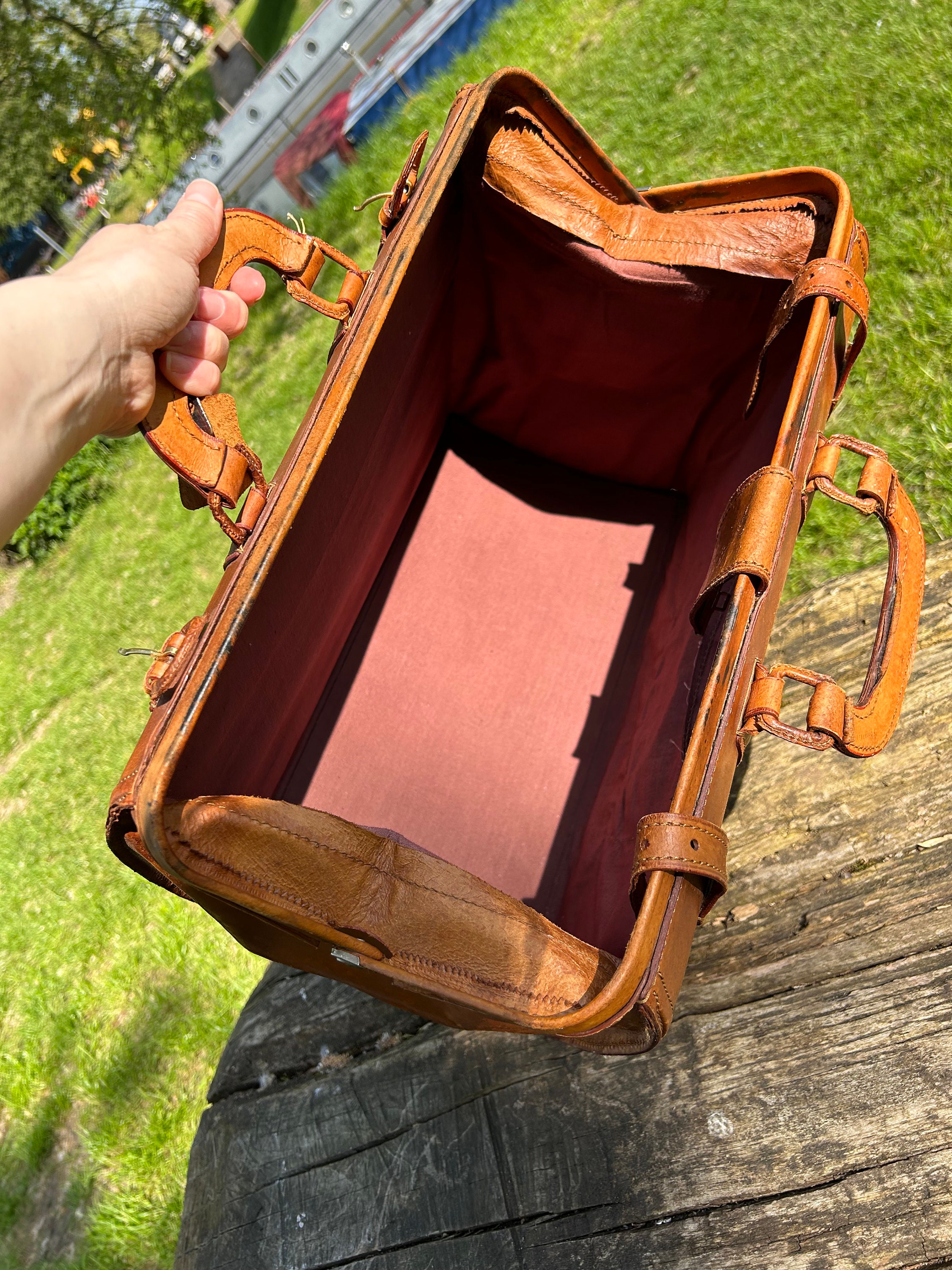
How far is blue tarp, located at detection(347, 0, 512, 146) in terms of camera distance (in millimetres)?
5461

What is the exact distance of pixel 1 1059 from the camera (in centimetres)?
307

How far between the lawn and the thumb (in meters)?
1.71

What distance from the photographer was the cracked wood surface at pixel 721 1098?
1.13m

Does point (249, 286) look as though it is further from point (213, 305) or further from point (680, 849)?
point (680, 849)

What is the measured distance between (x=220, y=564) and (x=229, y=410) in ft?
11.0

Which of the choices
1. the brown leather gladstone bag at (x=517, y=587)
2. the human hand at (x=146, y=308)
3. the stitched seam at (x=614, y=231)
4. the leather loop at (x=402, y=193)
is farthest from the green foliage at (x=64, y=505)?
the stitched seam at (x=614, y=231)

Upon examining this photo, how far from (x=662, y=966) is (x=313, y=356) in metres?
4.73

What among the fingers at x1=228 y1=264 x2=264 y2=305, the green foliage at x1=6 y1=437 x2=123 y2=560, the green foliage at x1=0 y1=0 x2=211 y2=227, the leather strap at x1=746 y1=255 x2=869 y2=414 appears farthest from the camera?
the green foliage at x1=0 y1=0 x2=211 y2=227

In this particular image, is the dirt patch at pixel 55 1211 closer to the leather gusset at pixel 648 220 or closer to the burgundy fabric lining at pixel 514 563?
the burgundy fabric lining at pixel 514 563

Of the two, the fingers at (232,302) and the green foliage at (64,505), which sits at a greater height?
the green foliage at (64,505)

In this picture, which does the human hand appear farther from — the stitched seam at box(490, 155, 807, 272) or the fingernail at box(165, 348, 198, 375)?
the stitched seam at box(490, 155, 807, 272)

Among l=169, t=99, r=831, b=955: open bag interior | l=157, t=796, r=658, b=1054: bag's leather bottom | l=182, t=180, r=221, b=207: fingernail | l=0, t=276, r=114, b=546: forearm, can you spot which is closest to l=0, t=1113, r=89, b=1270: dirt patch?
l=169, t=99, r=831, b=955: open bag interior

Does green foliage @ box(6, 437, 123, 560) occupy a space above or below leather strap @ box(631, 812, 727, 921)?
above

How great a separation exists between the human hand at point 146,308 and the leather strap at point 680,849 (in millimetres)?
1190
